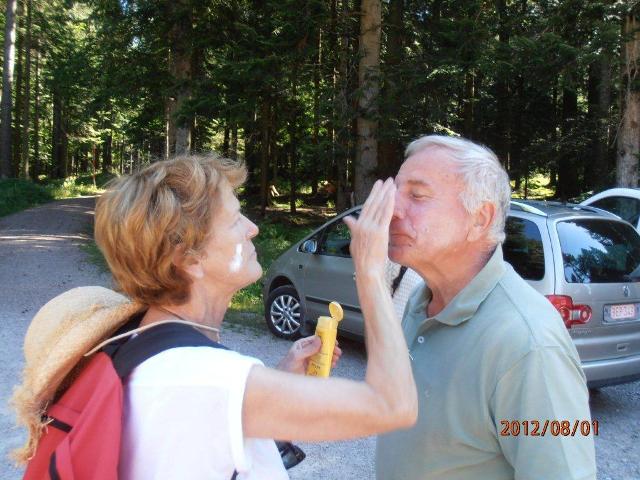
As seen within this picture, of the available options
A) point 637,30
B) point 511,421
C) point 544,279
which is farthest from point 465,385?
point 637,30

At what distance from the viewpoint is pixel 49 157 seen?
50.2 meters

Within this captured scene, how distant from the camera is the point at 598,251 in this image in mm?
5129

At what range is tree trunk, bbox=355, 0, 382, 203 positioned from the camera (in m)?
13.0

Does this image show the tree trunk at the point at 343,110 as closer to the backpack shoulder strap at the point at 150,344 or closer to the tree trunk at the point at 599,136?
the tree trunk at the point at 599,136

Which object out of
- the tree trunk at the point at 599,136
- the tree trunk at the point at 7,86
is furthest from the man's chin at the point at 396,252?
the tree trunk at the point at 7,86

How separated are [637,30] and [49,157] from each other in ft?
164

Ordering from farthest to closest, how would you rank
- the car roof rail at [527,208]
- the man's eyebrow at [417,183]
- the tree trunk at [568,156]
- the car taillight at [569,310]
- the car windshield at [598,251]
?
the tree trunk at [568,156] → the car roof rail at [527,208] → the car windshield at [598,251] → the car taillight at [569,310] → the man's eyebrow at [417,183]

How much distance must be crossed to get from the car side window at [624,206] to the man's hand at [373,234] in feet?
23.4

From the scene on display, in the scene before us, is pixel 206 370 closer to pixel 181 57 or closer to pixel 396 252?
pixel 396 252

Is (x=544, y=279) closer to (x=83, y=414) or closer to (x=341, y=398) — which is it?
(x=341, y=398)

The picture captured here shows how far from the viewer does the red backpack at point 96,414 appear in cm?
121

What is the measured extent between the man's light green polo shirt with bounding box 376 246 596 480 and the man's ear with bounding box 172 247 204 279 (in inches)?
29.7

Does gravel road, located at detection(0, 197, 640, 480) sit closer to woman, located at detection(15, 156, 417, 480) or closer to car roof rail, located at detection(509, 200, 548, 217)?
woman, located at detection(15, 156, 417, 480)

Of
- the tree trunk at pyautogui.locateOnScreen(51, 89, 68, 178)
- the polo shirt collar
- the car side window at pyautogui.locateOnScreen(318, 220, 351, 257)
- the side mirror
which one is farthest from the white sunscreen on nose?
the tree trunk at pyautogui.locateOnScreen(51, 89, 68, 178)
